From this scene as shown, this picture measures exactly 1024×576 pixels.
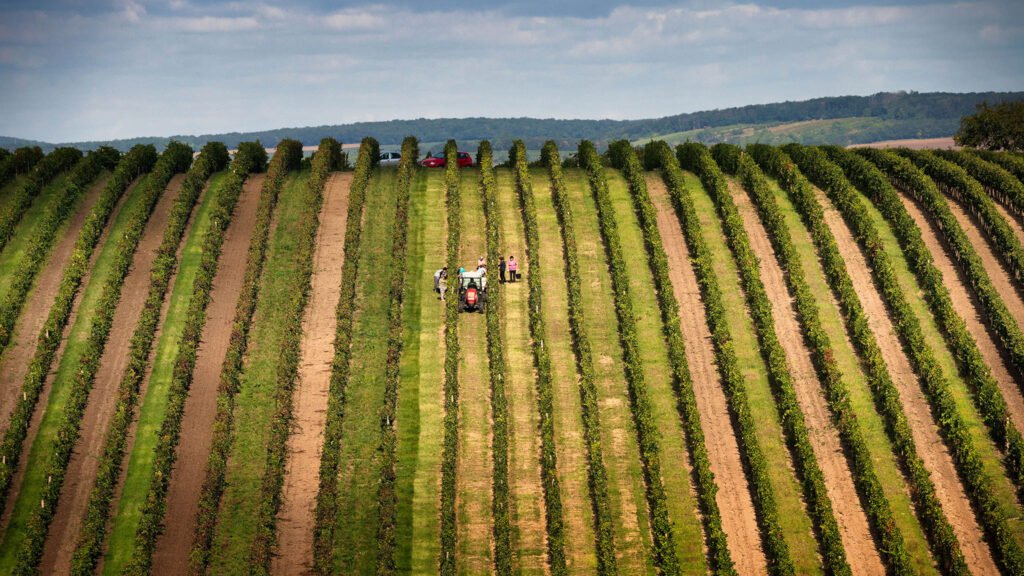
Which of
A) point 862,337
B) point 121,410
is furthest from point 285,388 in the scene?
point 862,337

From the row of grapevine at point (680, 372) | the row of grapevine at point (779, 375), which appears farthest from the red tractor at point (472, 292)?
the row of grapevine at point (779, 375)

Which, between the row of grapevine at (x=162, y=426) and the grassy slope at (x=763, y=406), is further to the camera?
the grassy slope at (x=763, y=406)

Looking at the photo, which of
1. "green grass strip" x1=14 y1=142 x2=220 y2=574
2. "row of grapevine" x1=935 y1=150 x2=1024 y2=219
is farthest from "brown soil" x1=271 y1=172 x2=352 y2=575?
"row of grapevine" x1=935 y1=150 x2=1024 y2=219

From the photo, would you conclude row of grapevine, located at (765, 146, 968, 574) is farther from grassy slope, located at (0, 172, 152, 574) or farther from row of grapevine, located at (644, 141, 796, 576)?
grassy slope, located at (0, 172, 152, 574)

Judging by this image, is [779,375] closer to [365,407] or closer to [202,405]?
[365,407]

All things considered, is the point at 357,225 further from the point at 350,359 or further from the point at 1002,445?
the point at 1002,445

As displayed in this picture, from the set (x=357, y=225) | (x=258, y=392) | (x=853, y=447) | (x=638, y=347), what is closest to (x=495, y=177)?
(x=357, y=225)

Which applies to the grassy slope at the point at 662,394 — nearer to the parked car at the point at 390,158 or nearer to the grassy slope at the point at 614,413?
the grassy slope at the point at 614,413
